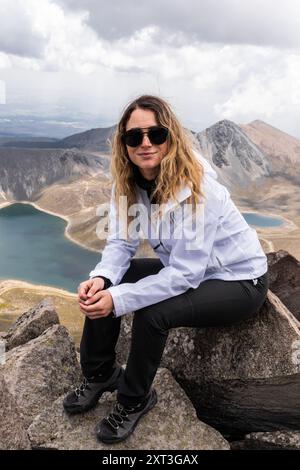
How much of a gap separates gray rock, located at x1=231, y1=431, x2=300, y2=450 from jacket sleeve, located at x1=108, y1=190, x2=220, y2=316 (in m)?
3.39

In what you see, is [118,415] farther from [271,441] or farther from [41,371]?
[41,371]

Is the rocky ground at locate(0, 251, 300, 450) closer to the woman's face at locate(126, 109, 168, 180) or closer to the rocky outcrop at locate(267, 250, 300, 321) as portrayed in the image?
the woman's face at locate(126, 109, 168, 180)

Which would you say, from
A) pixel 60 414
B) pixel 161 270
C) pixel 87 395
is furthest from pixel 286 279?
pixel 60 414

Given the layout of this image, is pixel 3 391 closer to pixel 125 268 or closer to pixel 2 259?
pixel 125 268

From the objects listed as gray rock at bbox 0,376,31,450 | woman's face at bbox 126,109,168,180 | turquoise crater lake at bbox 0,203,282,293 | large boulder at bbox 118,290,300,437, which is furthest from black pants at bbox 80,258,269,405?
turquoise crater lake at bbox 0,203,282,293

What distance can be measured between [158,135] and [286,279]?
7.16 meters

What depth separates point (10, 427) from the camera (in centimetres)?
761

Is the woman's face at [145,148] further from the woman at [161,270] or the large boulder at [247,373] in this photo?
the large boulder at [247,373]

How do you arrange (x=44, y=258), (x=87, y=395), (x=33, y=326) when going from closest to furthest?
(x=87, y=395) < (x=33, y=326) < (x=44, y=258)

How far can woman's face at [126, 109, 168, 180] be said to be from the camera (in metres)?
7.63

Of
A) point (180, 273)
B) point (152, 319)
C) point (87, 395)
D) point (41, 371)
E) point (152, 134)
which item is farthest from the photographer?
point (41, 371)

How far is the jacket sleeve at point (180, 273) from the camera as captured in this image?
7.21 metres
